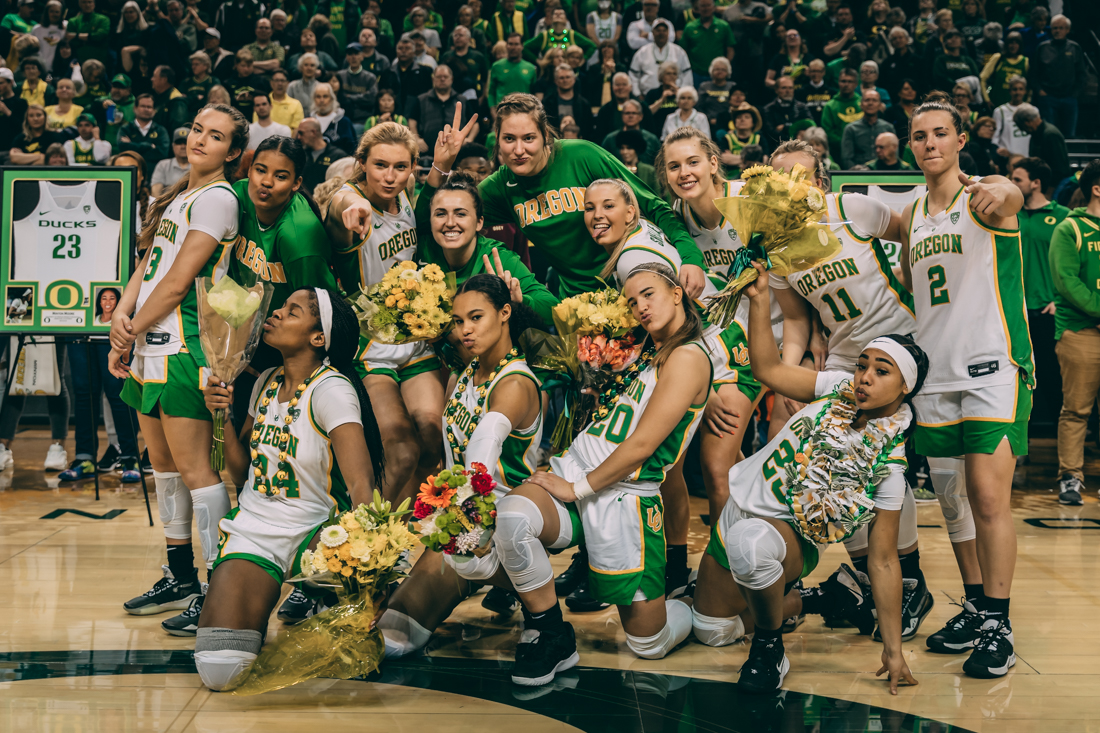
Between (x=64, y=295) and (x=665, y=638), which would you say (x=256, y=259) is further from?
(x=64, y=295)

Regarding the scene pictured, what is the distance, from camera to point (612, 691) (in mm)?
3191

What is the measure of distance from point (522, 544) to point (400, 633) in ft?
2.03

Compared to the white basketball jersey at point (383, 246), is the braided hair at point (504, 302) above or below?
below

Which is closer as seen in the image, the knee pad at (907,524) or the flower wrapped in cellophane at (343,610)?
the flower wrapped in cellophane at (343,610)

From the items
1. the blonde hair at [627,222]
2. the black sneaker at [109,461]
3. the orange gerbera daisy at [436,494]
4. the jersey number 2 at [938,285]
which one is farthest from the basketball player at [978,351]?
the black sneaker at [109,461]

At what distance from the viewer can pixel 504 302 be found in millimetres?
3627

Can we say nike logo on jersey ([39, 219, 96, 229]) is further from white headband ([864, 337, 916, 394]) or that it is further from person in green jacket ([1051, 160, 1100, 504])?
person in green jacket ([1051, 160, 1100, 504])

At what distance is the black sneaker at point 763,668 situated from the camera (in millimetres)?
3160

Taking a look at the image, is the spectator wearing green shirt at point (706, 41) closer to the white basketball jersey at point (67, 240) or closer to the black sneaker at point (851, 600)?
the white basketball jersey at point (67, 240)

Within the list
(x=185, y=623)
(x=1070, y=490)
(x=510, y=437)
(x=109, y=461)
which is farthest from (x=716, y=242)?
(x=109, y=461)

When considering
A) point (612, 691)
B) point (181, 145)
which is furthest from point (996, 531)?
point (181, 145)

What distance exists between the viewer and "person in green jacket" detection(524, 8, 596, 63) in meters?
11.0

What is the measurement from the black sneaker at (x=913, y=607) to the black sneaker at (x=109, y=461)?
5226 mm

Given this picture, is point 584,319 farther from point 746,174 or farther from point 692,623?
point 692,623
